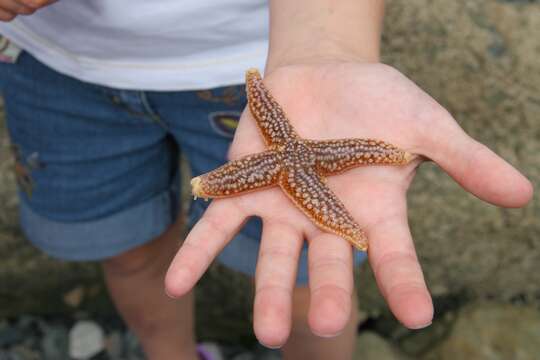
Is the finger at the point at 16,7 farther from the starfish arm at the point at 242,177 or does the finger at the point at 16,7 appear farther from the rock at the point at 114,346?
the rock at the point at 114,346

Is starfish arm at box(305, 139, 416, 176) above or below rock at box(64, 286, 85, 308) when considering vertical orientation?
above

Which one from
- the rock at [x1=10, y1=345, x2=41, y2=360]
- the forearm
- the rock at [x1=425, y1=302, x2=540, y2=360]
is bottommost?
the rock at [x1=10, y1=345, x2=41, y2=360]

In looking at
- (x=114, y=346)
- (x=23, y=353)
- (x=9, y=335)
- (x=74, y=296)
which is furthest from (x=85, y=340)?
(x=9, y=335)

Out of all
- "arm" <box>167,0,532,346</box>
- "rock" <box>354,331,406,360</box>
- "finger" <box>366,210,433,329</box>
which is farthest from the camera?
"rock" <box>354,331,406,360</box>

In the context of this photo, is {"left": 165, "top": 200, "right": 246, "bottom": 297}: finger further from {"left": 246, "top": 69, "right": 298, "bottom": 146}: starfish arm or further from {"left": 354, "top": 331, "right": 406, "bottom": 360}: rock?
{"left": 354, "top": 331, "right": 406, "bottom": 360}: rock

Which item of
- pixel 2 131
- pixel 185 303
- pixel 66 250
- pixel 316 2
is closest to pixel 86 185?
pixel 66 250

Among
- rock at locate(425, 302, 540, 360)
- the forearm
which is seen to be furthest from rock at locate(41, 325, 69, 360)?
the forearm

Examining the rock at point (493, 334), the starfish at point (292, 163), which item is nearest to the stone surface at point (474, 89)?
the rock at point (493, 334)
